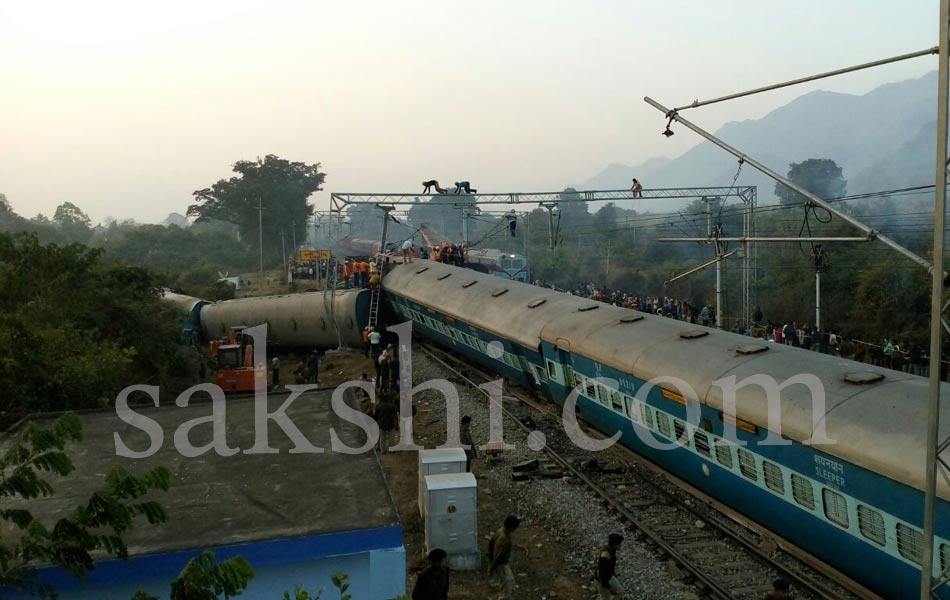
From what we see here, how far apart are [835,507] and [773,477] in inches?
42.7

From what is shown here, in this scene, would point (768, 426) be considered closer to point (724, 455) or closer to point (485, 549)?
point (724, 455)

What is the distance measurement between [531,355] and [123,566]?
1155 cm

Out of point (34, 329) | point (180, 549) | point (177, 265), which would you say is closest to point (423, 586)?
point (180, 549)

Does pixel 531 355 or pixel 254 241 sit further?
pixel 254 241

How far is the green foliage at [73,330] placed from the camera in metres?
16.0

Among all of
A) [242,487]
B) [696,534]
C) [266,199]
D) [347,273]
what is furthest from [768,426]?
[266,199]

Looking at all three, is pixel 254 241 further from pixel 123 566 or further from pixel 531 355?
pixel 123 566

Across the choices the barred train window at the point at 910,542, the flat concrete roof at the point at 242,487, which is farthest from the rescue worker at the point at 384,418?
the barred train window at the point at 910,542

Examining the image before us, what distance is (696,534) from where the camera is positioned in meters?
11.4

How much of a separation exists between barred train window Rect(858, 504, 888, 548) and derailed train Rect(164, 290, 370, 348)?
23.8 meters

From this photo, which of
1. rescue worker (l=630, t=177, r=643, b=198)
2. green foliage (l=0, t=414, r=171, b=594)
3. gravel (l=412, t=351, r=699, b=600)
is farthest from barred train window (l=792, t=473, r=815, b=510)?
rescue worker (l=630, t=177, r=643, b=198)

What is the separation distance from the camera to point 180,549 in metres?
7.71

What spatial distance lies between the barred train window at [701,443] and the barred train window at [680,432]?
0.82ft

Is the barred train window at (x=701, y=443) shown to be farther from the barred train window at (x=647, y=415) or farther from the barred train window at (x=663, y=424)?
the barred train window at (x=647, y=415)
